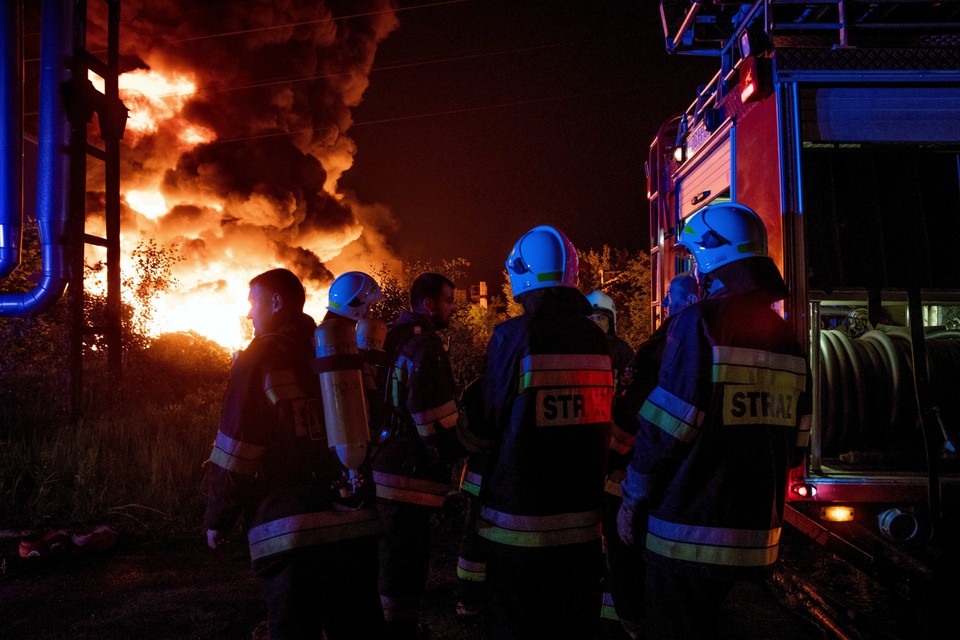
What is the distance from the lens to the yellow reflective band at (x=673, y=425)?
208 centimetres

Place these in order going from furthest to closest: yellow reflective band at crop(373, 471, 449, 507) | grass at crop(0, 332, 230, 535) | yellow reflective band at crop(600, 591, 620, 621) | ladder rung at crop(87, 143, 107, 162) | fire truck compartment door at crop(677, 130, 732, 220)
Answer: ladder rung at crop(87, 143, 107, 162), grass at crop(0, 332, 230, 535), fire truck compartment door at crop(677, 130, 732, 220), yellow reflective band at crop(600, 591, 620, 621), yellow reflective band at crop(373, 471, 449, 507)

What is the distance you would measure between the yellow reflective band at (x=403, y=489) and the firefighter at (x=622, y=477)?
96cm

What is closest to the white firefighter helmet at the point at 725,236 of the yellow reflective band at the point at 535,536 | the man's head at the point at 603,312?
the yellow reflective band at the point at 535,536

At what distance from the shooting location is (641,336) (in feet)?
122

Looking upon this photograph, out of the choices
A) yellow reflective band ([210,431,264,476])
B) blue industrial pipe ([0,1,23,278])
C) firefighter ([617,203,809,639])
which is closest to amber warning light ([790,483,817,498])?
firefighter ([617,203,809,639])

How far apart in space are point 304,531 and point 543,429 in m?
0.95

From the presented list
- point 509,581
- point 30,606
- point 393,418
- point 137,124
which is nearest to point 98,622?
point 30,606

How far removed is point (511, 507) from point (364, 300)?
5.15ft

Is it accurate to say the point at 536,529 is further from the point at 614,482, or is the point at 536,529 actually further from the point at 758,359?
the point at 614,482

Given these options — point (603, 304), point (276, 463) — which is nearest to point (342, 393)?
point (276, 463)

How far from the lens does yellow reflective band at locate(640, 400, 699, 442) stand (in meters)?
2.08

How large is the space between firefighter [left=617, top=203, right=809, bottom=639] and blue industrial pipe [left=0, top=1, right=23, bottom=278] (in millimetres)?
9626

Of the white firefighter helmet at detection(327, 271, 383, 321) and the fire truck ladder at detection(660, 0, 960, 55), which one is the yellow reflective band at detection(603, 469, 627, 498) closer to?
the white firefighter helmet at detection(327, 271, 383, 321)

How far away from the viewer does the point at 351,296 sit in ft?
11.1
